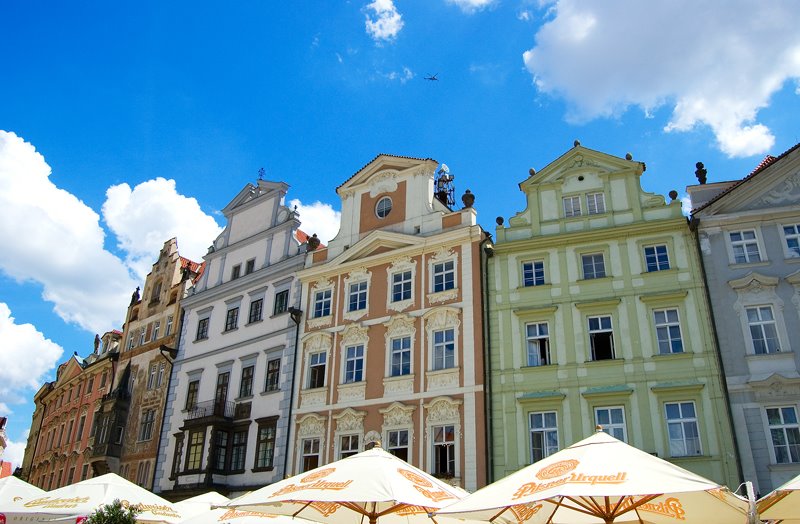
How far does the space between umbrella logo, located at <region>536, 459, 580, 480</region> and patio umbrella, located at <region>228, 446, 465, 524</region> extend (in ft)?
6.81

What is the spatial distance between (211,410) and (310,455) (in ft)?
21.9

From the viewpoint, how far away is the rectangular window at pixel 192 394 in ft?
109

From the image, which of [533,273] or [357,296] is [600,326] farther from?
[357,296]

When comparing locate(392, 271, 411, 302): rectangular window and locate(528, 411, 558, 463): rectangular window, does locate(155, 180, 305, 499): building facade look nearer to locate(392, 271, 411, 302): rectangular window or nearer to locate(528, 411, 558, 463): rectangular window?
locate(392, 271, 411, 302): rectangular window

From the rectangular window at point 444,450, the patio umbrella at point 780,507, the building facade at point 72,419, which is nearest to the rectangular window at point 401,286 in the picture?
the rectangular window at point 444,450

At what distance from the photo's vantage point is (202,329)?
35.2 metres

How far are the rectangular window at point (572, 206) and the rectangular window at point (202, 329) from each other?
19115mm

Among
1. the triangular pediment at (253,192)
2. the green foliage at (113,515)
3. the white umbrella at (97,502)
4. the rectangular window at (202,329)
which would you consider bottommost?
the green foliage at (113,515)

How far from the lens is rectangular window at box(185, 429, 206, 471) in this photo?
2994cm

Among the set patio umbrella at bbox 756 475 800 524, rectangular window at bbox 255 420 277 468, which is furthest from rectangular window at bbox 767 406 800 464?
rectangular window at bbox 255 420 277 468

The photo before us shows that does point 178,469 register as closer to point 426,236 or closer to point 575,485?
point 426,236

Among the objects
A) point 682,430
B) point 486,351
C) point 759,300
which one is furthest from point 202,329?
point 759,300

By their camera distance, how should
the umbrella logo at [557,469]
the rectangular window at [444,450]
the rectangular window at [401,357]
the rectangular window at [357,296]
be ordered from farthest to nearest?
the rectangular window at [357,296] → the rectangular window at [401,357] → the rectangular window at [444,450] → the umbrella logo at [557,469]

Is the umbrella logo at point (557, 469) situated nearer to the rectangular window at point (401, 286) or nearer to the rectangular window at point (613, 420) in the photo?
the rectangular window at point (613, 420)
